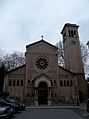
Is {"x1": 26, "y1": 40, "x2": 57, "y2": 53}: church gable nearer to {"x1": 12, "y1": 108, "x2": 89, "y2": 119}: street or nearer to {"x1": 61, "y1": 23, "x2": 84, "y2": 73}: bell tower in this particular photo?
{"x1": 61, "y1": 23, "x2": 84, "y2": 73}: bell tower

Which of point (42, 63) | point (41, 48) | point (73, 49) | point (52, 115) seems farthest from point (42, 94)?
point (52, 115)

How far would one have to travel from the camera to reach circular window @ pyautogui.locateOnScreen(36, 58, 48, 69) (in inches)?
1276

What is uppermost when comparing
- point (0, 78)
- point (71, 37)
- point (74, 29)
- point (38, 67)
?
point (74, 29)

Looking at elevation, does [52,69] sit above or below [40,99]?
above

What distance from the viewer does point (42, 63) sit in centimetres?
3278

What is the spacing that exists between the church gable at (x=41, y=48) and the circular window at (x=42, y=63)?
220 centimetres

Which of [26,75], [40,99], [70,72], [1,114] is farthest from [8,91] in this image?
[1,114]

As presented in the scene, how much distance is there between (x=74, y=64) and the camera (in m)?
34.3

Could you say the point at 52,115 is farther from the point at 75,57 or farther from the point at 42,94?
the point at 75,57

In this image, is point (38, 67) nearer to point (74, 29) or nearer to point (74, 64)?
point (74, 64)

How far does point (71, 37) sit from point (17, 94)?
19.3 m

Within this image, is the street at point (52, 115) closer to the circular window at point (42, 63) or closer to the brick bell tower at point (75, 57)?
the brick bell tower at point (75, 57)

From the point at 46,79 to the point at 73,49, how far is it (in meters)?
10.6

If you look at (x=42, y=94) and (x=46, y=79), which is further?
(x=42, y=94)
